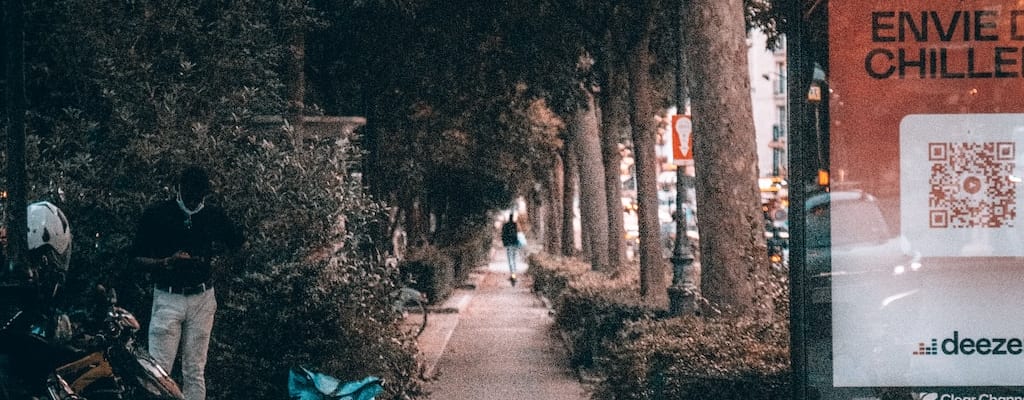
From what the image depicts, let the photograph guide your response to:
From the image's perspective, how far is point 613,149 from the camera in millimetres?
23094

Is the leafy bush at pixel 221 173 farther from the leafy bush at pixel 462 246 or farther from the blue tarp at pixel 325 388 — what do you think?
the leafy bush at pixel 462 246

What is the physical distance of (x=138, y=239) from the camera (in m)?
8.82

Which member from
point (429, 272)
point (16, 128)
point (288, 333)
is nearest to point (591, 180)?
point (429, 272)

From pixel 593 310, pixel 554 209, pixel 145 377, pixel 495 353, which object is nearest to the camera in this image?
pixel 145 377

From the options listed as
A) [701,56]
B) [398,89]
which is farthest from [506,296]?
[701,56]

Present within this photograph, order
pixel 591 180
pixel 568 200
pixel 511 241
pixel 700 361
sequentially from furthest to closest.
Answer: pixel 511 241
pixel 568 200
pixel 591 180
pixel 700 361

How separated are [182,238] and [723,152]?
4.30 metres

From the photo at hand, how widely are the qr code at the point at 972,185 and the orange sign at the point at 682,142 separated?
36.4 ft

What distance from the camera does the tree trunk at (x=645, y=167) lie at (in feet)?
61.2

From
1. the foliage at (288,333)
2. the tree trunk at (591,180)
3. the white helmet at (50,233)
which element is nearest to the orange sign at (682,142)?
the foliage at (288,333)

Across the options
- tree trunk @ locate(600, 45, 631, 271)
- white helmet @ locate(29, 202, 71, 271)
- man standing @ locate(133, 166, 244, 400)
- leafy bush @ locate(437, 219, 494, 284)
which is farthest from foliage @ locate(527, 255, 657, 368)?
leafy bush @ locate(437, 219, 494, 284)

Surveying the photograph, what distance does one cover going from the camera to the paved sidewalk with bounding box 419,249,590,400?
14.6 metres

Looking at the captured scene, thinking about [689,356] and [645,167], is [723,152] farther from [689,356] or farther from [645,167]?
[645,167]

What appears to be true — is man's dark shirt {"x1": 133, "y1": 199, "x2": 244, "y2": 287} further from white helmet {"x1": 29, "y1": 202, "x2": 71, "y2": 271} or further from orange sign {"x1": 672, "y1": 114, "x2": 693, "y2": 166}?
orange sign {"x1": 672, "y1": 114, "x2": 693, "y2": 166}
